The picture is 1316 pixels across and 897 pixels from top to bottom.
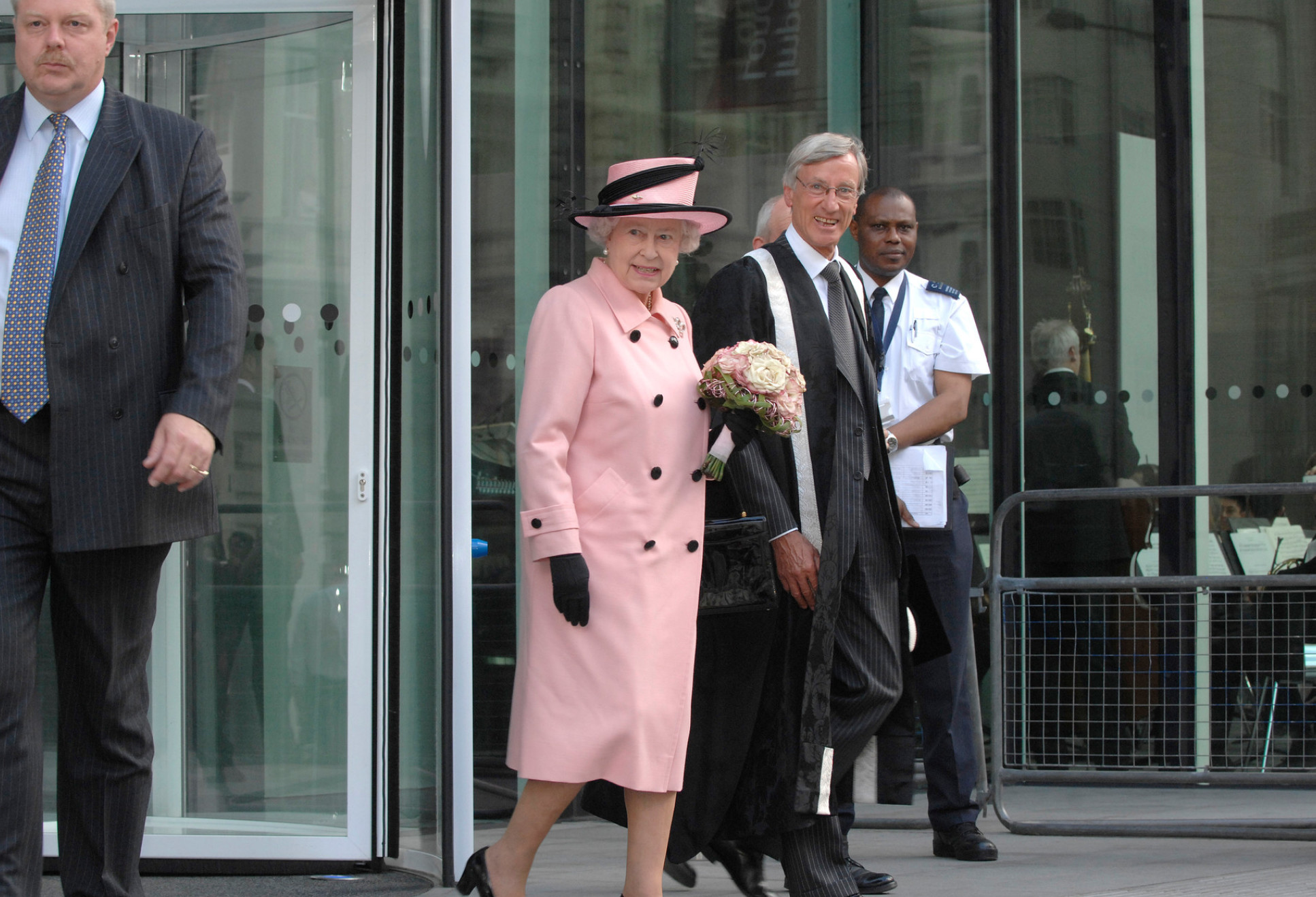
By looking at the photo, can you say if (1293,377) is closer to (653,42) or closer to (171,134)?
(653,42)

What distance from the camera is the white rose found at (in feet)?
11.5

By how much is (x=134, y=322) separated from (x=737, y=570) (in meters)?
1.44

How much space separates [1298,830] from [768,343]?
2.65 meters

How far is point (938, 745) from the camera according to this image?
479 cm

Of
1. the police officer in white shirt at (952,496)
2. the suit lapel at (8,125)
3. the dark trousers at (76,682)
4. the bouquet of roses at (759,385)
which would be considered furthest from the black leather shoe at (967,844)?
the suit lapel at (8,125)

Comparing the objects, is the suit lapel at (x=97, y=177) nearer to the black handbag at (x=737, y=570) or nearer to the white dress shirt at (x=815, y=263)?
the black handbag at (x=737, y=570)

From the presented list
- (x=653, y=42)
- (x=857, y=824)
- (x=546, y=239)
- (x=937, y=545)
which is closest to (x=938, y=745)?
(x=937, y=545)

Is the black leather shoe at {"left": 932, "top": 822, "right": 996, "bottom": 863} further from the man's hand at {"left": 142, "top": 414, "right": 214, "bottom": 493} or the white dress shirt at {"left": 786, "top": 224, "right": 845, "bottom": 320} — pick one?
the man's hand at {"left": 142, "top": 414, "right": 214, "bottom": 493}

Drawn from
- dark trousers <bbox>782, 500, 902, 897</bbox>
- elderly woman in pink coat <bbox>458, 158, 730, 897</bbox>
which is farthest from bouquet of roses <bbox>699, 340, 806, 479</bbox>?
dark trousers <bbox>782, 500, 902, 897</bbox>

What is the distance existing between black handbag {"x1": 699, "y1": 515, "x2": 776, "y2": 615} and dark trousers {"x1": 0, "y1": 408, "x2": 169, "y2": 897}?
4.06 ft

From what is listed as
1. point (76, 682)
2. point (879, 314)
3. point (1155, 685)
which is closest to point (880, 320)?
point (879, 314)

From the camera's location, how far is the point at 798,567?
149 inches

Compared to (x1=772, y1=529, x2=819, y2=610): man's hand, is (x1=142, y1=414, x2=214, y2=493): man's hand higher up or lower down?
higher up

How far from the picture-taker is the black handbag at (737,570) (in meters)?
3.72
